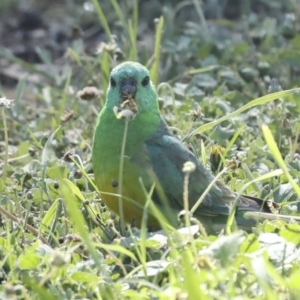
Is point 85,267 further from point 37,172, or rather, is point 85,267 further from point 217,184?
point 37,172

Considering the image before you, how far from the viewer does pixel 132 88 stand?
10.8ft

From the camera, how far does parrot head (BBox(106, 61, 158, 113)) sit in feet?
10.8

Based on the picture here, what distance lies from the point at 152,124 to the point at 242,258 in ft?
3.36

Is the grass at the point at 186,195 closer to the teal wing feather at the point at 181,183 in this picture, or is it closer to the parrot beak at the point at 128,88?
the teal wing feather at the point at 181,183

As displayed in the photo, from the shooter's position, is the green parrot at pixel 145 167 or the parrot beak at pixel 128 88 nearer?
the green parrot at pixel 145 167

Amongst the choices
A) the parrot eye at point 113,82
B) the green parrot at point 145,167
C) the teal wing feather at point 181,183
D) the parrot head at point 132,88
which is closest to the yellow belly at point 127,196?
the green parrot at point 145,167

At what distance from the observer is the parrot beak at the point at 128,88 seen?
→ 10.7 feet

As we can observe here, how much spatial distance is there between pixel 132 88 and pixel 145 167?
348 mm

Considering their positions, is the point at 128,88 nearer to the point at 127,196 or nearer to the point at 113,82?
the point at 113,82

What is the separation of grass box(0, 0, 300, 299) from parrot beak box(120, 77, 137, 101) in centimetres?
27

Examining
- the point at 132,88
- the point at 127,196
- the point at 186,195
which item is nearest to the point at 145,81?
the point at 132,88

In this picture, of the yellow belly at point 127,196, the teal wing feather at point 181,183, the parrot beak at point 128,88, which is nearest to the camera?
the yellow belly at point 127,196

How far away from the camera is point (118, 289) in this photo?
2398 millimetres

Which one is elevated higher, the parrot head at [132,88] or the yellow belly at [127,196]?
the parrot head at [132,88]
